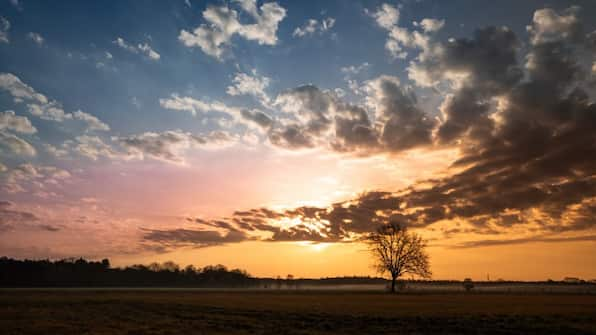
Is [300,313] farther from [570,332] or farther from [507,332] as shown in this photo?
[570,332]

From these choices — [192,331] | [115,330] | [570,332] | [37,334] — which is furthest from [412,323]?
[37,334]

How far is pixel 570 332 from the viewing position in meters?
26.2

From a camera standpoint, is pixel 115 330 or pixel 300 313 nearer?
pixel 115 330

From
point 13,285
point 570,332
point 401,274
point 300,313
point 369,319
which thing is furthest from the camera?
point 13,285

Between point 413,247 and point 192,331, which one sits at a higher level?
point 413,247

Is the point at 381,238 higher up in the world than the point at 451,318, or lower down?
higher up

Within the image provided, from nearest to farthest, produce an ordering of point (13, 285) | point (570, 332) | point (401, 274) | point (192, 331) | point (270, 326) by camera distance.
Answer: point (570, 332) → point (192, 331) → point (270, 326) → point (401, 274) → point (13, 285)

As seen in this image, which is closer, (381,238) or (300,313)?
(300,313)

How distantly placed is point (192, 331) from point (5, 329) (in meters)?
13.8

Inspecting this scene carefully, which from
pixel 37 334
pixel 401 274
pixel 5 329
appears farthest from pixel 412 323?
pixel 401 274

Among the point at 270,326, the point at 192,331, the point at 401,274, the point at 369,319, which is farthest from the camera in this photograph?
the point at 401,274

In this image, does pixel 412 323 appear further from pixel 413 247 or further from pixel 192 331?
pixel 413 247

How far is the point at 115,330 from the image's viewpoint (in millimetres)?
30094

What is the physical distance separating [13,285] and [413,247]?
558ft
